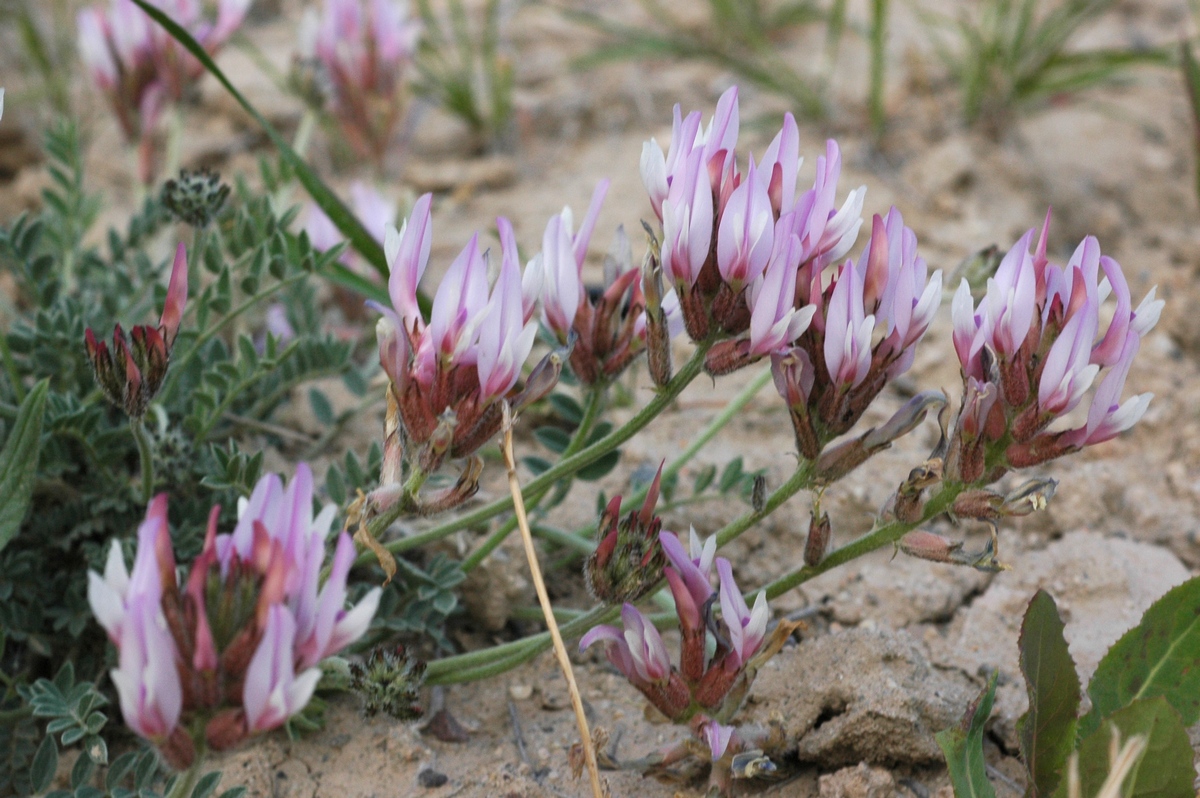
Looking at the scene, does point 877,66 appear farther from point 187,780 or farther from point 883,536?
point 187,780

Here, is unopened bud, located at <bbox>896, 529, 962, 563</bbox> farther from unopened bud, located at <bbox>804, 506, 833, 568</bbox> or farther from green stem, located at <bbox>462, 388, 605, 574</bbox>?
green stem, located at <bbox>462, 388, 605, 574</bbox>

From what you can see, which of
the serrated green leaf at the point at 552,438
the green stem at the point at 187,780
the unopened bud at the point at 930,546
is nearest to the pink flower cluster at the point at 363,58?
the serrated green leaf at the point at 552,438

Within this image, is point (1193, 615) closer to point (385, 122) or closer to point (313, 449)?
point (313, 449)

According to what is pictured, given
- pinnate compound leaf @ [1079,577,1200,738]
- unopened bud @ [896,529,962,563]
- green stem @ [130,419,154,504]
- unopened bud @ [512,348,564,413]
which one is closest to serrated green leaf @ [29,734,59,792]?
green stem @ [130,419,154,504]

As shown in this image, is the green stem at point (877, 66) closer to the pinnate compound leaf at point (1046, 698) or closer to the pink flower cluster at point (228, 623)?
the pinnate compound leaf at point (1046, 698)

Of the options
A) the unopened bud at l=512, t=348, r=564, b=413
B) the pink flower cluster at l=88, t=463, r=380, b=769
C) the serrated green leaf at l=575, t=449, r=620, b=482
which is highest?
the unopened bud at l=512, t=348, r=564, b=413

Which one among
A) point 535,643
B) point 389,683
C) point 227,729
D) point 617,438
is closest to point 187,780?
point 227,729
